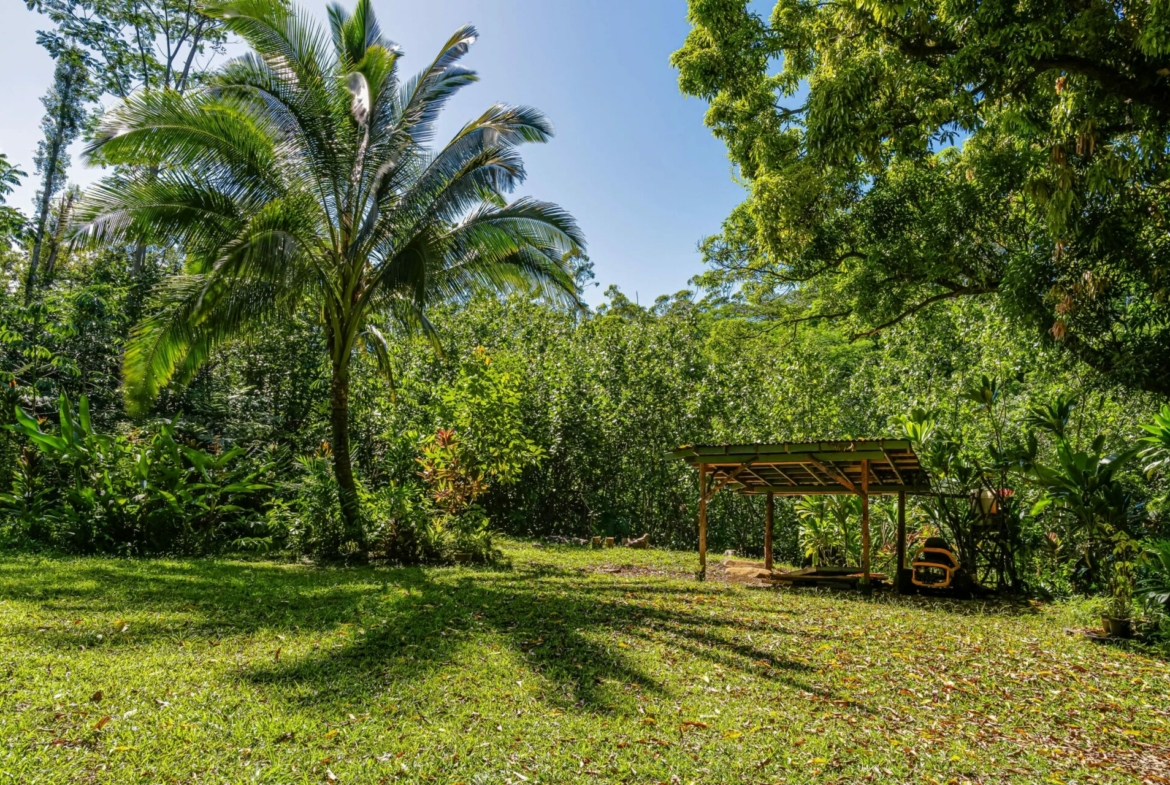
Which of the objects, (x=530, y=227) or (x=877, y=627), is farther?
(x=530, y=227)

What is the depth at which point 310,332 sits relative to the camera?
620 inches

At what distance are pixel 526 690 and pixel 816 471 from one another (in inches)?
256

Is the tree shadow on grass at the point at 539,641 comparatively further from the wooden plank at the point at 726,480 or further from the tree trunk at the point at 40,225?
the tree trunk at the point at 40,225

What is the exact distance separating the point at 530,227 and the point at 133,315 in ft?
36.0

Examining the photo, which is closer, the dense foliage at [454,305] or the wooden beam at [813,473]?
the dense foliage at [454,305]

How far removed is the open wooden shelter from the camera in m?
7.91

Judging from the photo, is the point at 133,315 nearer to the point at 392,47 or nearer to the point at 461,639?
the point at 392,47

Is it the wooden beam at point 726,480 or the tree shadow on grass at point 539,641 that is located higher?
the wooden beam at point 726,480

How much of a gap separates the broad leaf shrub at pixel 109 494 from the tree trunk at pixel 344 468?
1.15 meters

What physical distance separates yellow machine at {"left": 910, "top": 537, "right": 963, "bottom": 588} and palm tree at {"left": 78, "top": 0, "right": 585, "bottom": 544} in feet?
19.8

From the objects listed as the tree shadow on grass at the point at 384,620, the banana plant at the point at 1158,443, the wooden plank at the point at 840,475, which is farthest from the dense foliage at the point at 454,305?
the tree shadow on grass at the point at 384,620

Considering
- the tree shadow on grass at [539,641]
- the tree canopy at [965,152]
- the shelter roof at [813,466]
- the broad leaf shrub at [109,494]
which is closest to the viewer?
the tree shadow on grass at [539,641]

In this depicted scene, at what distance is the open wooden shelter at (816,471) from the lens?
7906 millimetres

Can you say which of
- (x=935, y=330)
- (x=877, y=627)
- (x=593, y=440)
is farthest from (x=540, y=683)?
(x=935, y=330)
